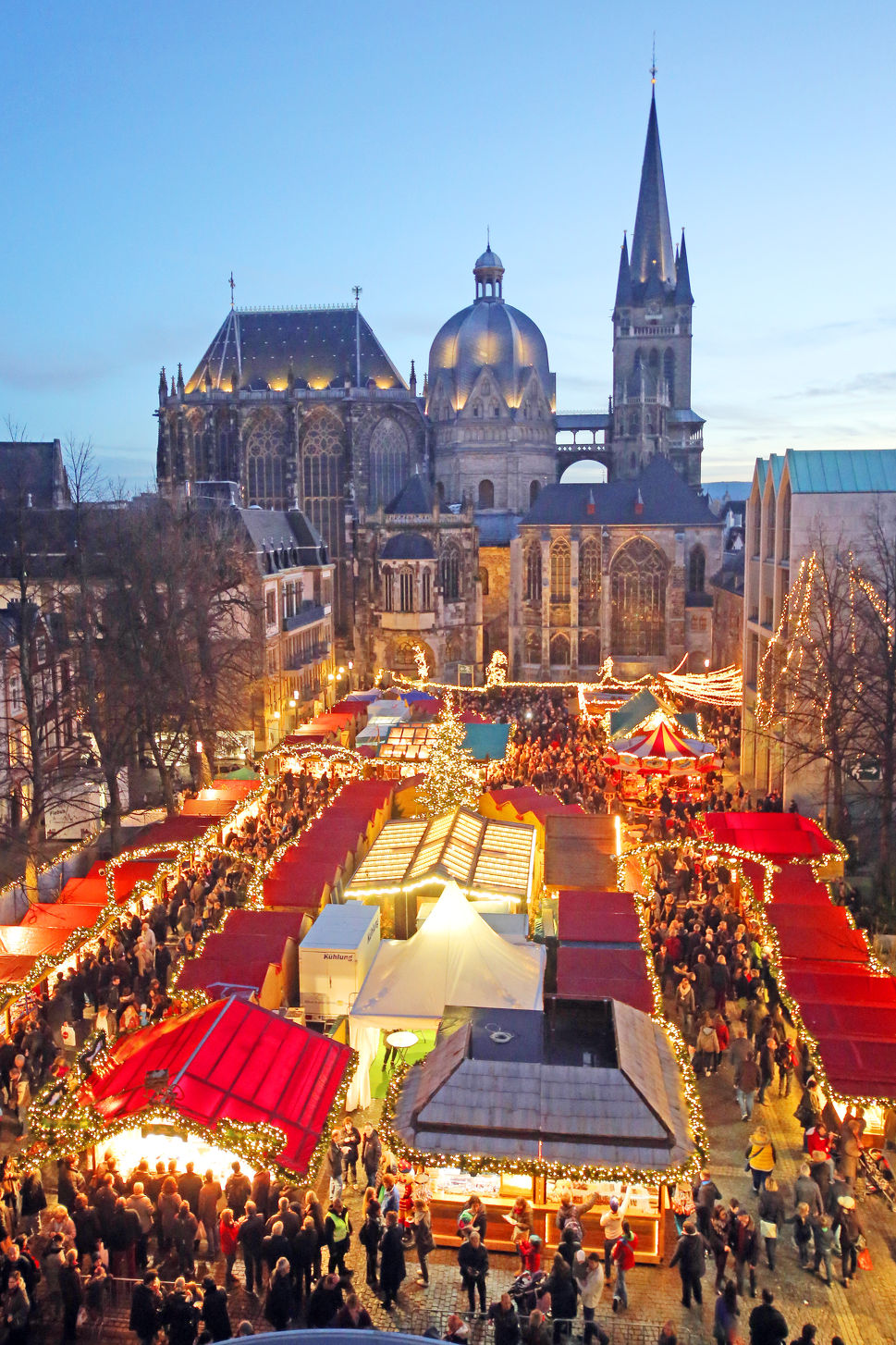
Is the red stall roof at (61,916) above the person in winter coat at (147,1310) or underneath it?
above

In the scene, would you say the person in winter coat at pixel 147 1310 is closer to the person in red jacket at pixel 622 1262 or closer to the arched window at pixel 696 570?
the person in red jacket at pixel 622 1262

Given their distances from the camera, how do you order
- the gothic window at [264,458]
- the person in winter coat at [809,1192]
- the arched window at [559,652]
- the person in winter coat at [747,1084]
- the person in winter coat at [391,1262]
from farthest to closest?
the gothic window at [264,458]
the arched window at [559,652]
the person in winter coat at [747,1084]
the person in winter coat at [809,1192]
the person in winter coat at [391,1262]

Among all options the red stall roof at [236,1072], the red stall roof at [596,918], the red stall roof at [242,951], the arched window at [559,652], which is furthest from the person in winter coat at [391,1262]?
the arched window at [559,652]

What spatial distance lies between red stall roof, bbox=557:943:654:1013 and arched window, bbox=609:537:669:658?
4299 cm

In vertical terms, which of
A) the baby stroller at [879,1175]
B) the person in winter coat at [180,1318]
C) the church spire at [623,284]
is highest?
the church spire at [623,284]

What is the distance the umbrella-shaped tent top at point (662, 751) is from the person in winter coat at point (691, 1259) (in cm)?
1948

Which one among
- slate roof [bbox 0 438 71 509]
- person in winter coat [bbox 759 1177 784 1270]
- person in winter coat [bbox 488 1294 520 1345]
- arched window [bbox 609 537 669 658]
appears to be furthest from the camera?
arched window [bbox 609 537 669 658]

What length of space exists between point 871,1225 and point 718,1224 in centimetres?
218

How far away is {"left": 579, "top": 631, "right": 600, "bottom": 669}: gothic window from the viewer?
59781mm

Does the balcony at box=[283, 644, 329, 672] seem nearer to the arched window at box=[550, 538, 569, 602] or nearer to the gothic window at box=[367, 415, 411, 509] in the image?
the arched window at box=[550, 538, 569, 602]

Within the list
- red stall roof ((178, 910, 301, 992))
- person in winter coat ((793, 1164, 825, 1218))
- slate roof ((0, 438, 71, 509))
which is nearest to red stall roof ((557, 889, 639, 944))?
red stall roof ((178, 910, 301, 992))

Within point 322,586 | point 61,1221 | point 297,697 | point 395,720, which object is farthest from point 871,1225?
point 322,586

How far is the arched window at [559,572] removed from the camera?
59438 millimetres

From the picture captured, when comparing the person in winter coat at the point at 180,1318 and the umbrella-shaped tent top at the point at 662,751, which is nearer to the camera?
the person in winter coat at the point at 180,1318
